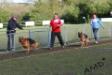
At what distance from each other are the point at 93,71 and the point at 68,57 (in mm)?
6772

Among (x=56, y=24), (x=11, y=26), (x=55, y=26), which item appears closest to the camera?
(x=11, y=26)

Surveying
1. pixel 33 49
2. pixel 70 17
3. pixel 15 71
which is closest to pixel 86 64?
pixel 15 71

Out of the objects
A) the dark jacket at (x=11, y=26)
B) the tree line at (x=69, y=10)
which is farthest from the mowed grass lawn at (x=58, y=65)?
the tree line at (x=69, y=10)

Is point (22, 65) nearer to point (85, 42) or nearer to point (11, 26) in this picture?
point (11, 26)

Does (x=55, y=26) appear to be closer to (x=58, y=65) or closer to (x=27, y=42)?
(x=27, y=42)

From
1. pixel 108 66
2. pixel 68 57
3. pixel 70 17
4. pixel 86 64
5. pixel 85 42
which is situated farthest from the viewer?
pixel 70 17

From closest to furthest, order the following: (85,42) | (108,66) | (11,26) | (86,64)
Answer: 1. (108,66)
2. (86,64)
3. (11,26)
4. (85,42)

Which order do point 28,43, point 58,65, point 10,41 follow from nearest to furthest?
1. point 58,65
2. point 28,43
3. point 10,41

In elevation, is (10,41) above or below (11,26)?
below

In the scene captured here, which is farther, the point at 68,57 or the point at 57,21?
the point at 57,21

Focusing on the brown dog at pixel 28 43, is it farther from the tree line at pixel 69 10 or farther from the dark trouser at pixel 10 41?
the tree line at pixel 69 10

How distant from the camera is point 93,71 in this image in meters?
14.0

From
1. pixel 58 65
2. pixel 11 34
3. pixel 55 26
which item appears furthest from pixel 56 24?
pixel 58 65

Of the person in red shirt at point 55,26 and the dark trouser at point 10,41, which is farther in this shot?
the person in red shirt at point 55,26
